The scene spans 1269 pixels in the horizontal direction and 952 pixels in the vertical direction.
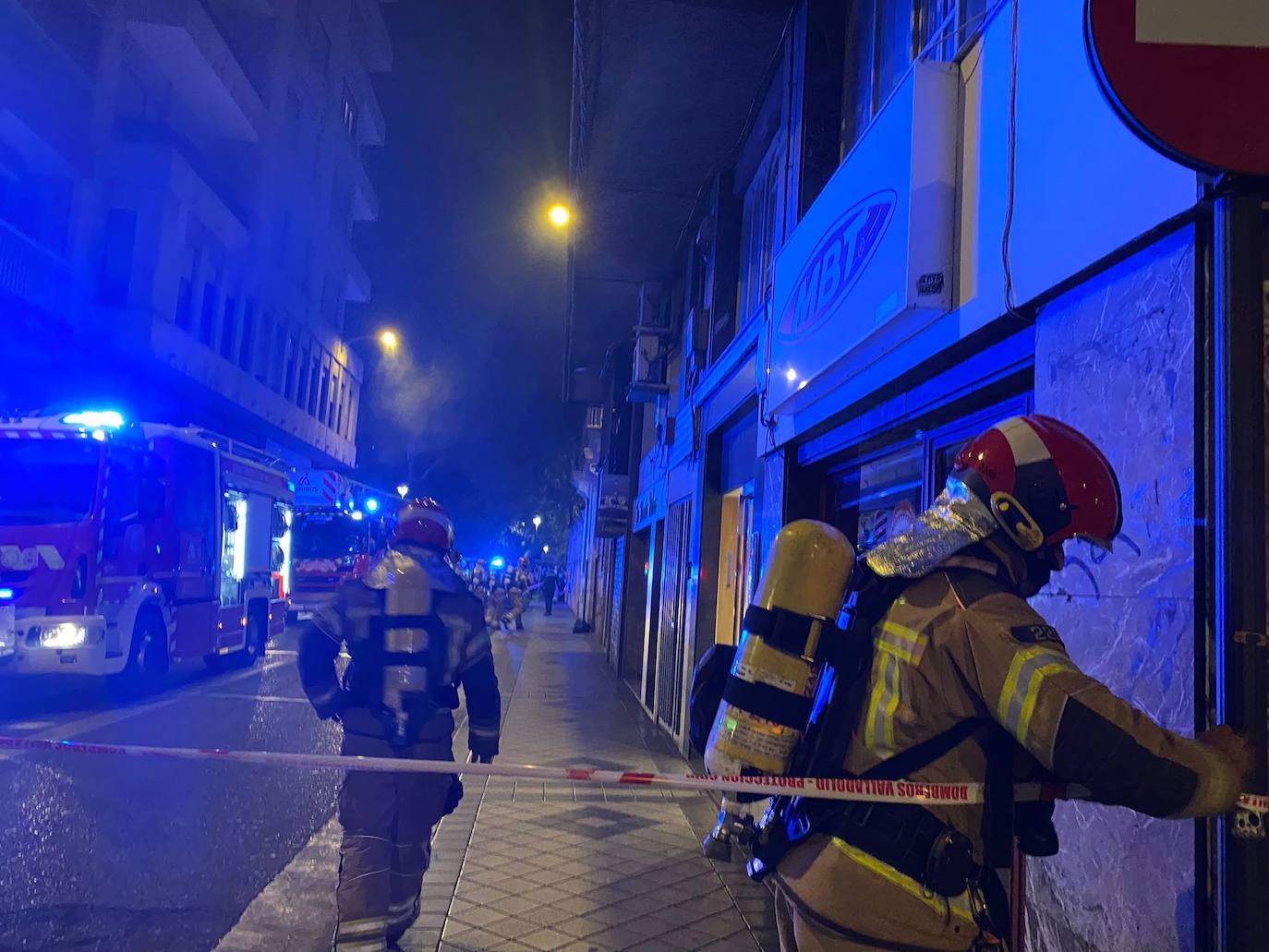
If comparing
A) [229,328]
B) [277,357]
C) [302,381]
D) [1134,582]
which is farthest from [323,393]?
[1134,582]

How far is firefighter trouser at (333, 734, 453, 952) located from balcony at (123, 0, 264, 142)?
77.8ft

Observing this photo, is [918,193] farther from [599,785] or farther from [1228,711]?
[599,785]

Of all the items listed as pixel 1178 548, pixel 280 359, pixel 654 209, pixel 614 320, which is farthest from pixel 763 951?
pixel 280 359

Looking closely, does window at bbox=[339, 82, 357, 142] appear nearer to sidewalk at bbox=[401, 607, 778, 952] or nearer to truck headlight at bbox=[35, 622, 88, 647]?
truck headlight at bbox=[35, 622, 88, 647]

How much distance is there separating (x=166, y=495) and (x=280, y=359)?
22199mm

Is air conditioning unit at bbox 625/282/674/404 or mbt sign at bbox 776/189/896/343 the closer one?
mbt sign at bbox 776/189/896/343

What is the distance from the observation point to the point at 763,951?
4.25 metres

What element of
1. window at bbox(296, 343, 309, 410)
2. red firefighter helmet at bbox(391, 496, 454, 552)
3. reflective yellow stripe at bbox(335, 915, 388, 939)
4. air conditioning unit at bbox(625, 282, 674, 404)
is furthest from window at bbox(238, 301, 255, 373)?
reflective yellow stripe at bbox(335, 915, 388, 939)

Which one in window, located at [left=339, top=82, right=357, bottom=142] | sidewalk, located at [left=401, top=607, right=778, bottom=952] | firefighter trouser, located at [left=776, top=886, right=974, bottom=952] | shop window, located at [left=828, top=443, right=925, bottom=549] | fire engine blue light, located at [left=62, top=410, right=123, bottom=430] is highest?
window, located at [left=339, top=82, right=357, bottom=142]

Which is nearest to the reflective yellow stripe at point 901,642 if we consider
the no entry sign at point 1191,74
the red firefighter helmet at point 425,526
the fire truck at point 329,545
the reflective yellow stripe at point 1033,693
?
the reflective yellow stripe at point 1033,693

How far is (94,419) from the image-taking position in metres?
10.9

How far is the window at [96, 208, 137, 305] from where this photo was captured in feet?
70.8

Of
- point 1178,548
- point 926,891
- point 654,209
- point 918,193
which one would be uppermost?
point 654,209

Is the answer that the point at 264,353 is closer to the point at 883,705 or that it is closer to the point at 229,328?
the point at 229,328
